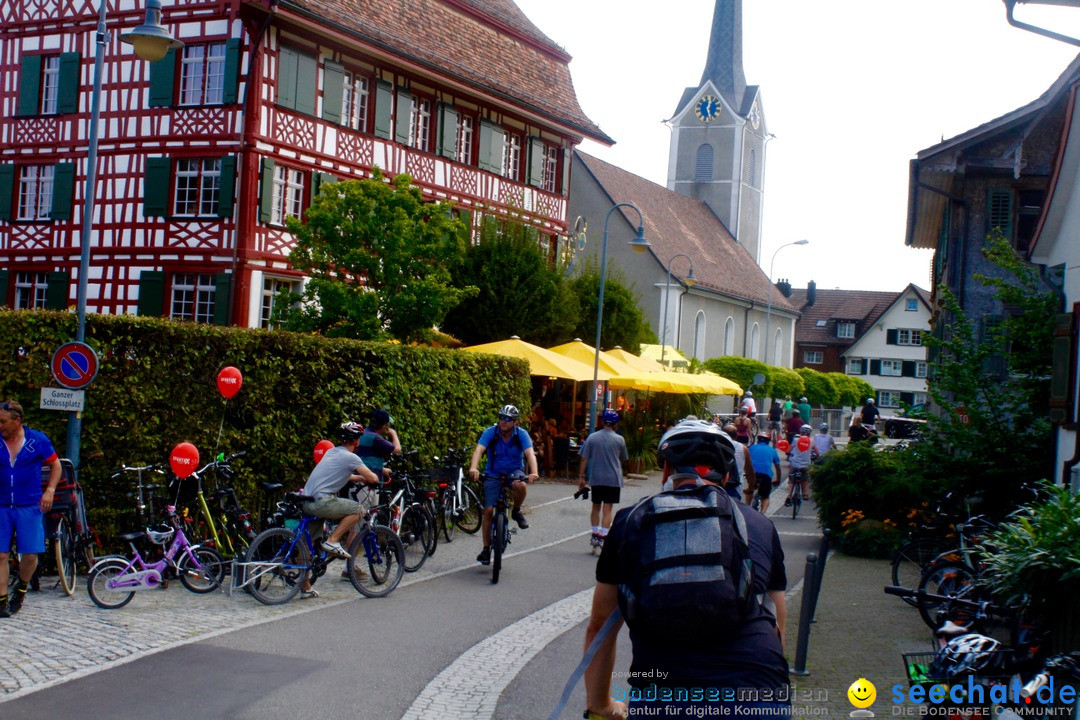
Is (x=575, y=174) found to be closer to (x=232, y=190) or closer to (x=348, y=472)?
(x=232, y=190)

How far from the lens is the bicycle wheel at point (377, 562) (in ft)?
37.4

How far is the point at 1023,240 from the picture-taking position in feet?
80.7

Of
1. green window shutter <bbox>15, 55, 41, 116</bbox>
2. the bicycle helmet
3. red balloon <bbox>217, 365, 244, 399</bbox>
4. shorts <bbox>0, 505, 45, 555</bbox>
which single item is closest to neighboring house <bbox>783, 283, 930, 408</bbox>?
green window shutter <bbox>15, 55, 41, 116</bbox>

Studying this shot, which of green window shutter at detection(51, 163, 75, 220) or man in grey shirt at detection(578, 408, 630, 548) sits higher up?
green window shutter at detection(51, 163, 75, 220)

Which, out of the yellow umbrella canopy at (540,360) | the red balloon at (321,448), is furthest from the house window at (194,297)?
the red balloon at (321,448)

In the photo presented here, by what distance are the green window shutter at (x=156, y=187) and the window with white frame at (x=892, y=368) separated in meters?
75.3

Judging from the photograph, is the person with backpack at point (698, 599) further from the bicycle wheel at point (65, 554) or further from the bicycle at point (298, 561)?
the bicycle wheel at point (65, 554)

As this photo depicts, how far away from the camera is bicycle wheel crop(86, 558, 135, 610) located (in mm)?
10195

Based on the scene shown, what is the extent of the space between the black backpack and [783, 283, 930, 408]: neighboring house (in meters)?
87.8

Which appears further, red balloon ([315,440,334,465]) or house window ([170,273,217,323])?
house window ([170,273,217,323])

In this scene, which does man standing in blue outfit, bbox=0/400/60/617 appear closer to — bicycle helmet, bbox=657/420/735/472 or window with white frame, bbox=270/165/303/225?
bicycle helmet, bbox=657/420/735/472

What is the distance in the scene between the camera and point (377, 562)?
38.0 ft

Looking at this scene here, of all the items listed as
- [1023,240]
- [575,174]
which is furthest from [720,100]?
[1023,240]

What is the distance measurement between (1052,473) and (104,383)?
10.2 m
